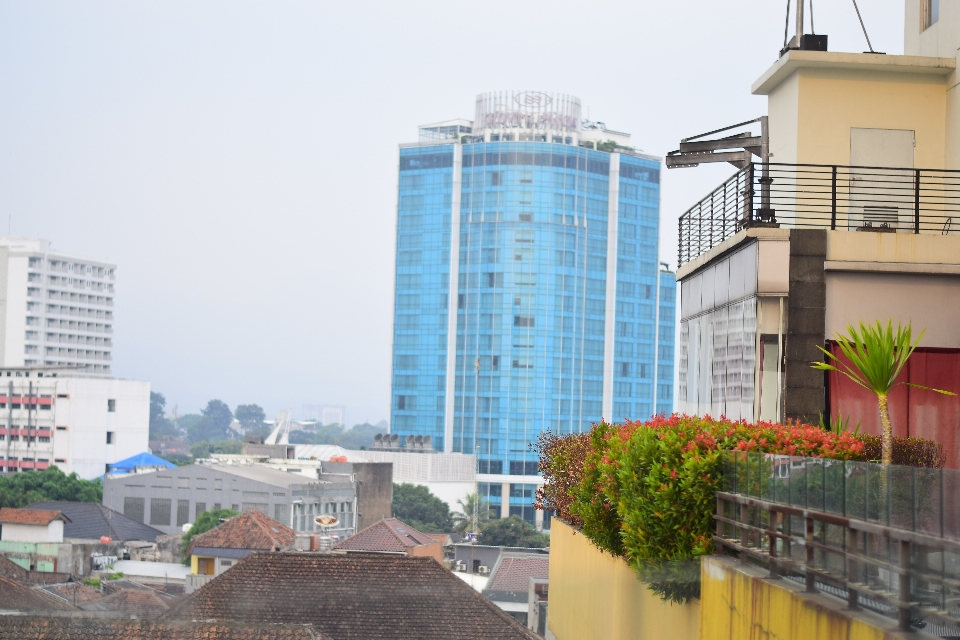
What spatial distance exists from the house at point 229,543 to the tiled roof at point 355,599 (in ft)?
96.0

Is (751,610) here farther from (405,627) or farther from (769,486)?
(405,627)

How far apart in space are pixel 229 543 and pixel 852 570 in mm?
52896

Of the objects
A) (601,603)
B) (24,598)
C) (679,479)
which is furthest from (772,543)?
(24,598)

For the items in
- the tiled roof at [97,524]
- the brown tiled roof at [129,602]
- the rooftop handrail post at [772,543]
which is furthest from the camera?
the tiled roof at [97,524]

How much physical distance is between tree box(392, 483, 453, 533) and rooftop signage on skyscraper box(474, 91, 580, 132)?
48047mm

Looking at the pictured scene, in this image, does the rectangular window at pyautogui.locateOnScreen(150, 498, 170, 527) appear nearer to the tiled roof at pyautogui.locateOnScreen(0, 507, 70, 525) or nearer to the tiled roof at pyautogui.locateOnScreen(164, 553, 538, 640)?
the tiled roof at pyautogui.locateOnScreen(0, 507, 70, 525)

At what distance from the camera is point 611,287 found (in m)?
144

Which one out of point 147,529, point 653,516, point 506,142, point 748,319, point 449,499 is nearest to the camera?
point 653,516

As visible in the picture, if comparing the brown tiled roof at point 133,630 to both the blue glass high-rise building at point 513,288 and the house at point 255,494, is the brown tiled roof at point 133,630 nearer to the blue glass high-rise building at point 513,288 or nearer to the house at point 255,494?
the house at point 255,494

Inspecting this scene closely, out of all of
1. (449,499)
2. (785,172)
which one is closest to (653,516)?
(785,172)

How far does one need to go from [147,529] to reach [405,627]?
6762 cm

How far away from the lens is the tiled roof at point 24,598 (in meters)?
32.6

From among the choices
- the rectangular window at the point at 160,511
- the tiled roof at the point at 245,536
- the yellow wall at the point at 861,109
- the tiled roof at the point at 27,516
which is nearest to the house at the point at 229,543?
the tiled roof at the point at 245,536

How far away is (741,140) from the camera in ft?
53.8
